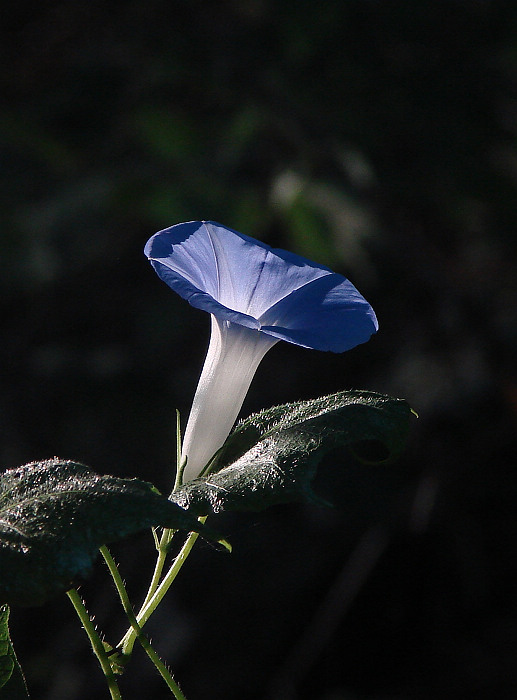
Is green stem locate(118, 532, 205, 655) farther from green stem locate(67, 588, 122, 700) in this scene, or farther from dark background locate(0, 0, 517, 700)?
dark background locate(0, 0, 517, 700)

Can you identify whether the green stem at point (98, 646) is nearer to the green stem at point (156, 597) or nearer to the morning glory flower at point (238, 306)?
the green stem at point (156, 597)

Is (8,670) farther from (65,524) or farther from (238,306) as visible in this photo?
(238,306)

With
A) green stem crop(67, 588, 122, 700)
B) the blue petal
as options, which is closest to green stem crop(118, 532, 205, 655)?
green stem crop(67, 588, 122, 700)

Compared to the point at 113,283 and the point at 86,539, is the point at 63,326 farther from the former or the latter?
the point at 86,539

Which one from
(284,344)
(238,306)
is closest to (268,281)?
(238,306)

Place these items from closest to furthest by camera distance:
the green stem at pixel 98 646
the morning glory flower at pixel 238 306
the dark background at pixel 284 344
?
the green stem at pixel 98 646 → the morning glory flower at pixel 238 306 → the dark background at pixel 284 344

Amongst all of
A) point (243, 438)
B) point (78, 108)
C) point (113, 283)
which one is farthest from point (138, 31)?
point (243, 438)

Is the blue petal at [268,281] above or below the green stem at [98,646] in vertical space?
above

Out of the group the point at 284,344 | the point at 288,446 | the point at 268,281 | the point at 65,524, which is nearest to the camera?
the point at 65,524

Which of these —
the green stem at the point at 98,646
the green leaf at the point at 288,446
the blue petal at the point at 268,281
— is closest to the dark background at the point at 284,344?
the blue petal at the point at 268,281
